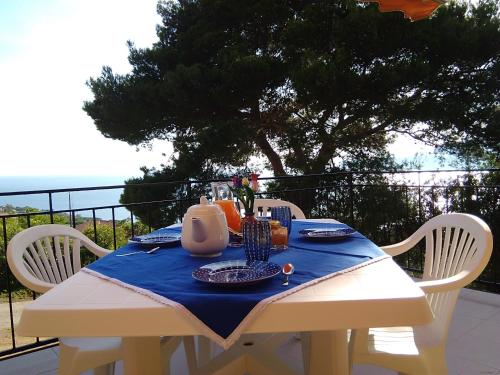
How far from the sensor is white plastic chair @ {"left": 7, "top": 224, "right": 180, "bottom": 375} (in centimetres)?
137

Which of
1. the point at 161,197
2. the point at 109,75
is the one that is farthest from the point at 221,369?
the point at 109,75

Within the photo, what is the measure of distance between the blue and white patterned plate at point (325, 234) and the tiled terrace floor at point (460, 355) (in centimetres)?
73

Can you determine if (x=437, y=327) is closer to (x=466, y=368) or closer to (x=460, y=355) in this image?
(x=466, y=368)

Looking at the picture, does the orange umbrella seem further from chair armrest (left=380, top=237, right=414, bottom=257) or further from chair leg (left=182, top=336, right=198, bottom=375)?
chair leg (left=182, top=336, right=198, bottom=375)

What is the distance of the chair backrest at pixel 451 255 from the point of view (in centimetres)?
129

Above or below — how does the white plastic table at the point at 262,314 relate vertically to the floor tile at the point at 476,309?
above

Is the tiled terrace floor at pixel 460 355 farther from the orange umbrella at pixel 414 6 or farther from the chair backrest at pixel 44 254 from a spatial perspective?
the orange umbrella at pixel 414 6

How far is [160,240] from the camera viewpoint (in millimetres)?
1631

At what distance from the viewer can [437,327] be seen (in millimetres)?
1375

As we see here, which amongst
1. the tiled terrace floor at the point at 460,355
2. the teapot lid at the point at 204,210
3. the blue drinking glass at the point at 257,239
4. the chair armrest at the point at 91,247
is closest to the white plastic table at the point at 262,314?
the blue drinking glass at the point at 257,239

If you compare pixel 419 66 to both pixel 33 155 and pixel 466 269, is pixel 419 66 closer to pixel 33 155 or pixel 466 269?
pixel 466 269

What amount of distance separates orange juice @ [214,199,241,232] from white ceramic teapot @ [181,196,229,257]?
0.29m

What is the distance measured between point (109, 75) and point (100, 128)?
3.50 ft

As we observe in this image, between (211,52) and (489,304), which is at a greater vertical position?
(211,52)
